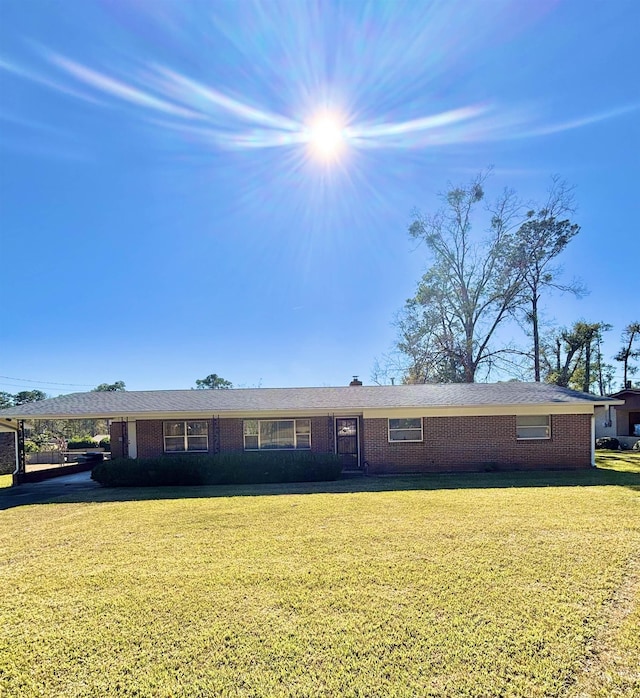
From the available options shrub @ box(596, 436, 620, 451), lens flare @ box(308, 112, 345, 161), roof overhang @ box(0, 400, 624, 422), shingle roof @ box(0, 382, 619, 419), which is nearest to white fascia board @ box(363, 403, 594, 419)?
roof overhang @ box(0, 400, 624, 422)

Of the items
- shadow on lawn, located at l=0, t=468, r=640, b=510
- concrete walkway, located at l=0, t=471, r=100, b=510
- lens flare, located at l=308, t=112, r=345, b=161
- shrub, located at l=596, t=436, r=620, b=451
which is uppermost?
lens flare, located at l=308, t=112, r=345, b=161

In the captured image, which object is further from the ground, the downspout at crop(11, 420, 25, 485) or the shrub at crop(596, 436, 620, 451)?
the downspout at crop(11, 420, 25, 485)

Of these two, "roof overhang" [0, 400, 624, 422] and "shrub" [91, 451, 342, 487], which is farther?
"roof overhang" [0, 400, 624, 422]

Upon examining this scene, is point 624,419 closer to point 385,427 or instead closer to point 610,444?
point 610,444

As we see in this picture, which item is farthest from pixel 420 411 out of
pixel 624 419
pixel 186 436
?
pixel 624 419

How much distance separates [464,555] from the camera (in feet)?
18.4

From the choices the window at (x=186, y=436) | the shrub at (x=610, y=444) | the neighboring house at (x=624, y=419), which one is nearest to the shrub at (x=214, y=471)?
the window at (x=186, y=436)

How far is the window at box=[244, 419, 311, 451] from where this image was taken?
608 inches

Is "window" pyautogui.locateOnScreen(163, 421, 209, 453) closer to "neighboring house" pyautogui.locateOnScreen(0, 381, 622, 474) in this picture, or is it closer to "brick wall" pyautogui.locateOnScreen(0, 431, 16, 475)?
"neighboring house" pyautogui.locateOnScreen(0, 381, 622, 474)

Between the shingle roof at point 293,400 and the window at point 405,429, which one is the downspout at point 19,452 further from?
the window at point 405,429

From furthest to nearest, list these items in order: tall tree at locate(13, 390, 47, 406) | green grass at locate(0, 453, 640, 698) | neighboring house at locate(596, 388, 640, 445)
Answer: tall tree at locate(13, 390, 47, 406)
neighboring house at locate(596, 388, 640, 445)
green grass at locate(0, 453, 640, 698)

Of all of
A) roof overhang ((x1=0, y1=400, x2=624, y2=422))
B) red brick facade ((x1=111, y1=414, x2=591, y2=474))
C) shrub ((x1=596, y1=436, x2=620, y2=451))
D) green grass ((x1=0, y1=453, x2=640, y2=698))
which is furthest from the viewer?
shrub ((x1=596, y1=436, x2=620, y2=451))

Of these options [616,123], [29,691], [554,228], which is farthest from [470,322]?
[29,691]

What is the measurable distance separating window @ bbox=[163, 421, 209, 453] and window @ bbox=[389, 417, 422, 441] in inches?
277
